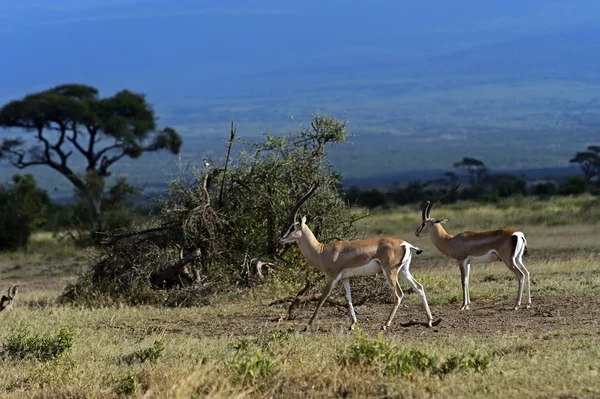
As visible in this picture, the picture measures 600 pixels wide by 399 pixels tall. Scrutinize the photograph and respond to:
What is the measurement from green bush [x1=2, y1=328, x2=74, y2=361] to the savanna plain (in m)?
0.02

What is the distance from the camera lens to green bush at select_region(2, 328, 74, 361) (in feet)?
32.2

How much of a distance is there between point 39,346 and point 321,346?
108 inches

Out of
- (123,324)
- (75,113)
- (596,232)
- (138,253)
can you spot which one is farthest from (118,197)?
(123,324)

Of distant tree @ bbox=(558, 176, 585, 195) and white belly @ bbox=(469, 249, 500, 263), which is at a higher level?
white belly @ bbox=(469, 249, 500, 263)

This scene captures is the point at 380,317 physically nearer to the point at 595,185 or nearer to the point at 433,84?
the point at 595,185

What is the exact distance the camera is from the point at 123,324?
12047 millimetres

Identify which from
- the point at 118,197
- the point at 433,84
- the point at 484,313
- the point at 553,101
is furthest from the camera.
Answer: the point at 433,84

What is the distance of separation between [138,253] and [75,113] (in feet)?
94.3

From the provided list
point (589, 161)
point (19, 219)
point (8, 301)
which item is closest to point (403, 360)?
point (8, 301)

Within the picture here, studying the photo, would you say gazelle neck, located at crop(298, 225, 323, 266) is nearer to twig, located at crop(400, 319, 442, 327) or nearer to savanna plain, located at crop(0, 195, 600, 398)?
savanna plain, located at crop(0, 195, 600, 398)

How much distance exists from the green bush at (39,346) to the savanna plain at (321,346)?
16mm

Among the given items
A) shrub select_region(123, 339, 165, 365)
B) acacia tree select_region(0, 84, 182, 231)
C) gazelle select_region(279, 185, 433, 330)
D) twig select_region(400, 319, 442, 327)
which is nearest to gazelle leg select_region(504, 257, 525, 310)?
twig select_region(400, 319, 442, 327)

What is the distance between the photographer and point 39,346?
9.97 metres

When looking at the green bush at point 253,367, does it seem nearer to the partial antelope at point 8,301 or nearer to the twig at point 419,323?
the twig at point 419,323
